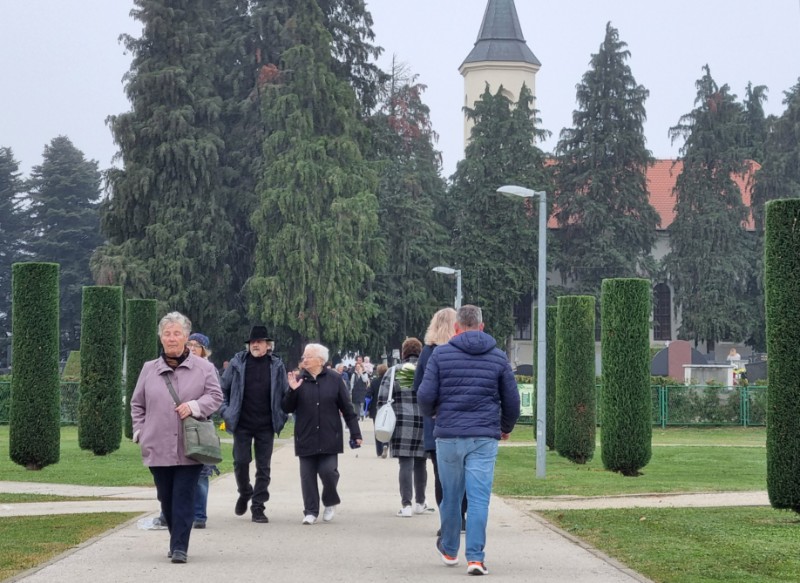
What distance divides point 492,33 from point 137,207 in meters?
38.1

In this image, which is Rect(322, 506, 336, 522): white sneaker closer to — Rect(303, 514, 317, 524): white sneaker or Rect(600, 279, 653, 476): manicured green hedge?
Rect(303, 514, 317, 524): white sneaker

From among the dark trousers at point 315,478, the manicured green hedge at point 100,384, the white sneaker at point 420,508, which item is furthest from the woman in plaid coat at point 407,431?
the manicured green hedge at point 100,384

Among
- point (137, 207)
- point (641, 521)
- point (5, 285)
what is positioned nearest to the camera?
point (641, 521)

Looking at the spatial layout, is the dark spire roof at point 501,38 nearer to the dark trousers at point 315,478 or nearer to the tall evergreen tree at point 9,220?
the tall evergreen tree at point 9,220

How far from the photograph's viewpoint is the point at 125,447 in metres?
28.0

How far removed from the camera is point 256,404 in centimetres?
1282

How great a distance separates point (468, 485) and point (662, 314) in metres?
65.2

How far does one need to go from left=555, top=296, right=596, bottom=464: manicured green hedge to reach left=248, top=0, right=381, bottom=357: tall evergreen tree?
2828 cm

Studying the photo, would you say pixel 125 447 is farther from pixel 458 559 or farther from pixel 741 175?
pixel 741 175

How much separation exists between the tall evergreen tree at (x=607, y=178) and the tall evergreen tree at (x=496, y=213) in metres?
2.01

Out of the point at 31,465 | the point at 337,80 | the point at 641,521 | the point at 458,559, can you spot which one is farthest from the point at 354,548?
the point at 337,80

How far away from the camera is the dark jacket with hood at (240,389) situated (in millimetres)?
12773

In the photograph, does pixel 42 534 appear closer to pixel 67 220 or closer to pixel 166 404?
pixel 166 404

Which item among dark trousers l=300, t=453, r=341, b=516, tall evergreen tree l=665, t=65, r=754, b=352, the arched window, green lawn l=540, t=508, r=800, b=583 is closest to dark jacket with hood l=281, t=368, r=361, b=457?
dark trousers l=300, t=453, r=341, b=516
